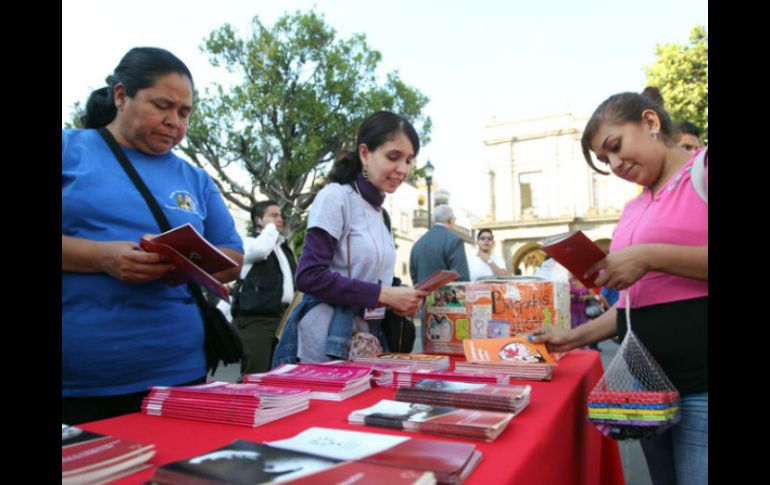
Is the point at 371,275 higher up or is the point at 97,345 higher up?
the point at 371,275

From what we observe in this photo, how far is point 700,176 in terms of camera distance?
1.29 metres

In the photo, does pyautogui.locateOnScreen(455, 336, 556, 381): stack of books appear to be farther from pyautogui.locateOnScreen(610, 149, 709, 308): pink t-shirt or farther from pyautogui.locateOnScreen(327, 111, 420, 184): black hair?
pyautogui.locateOnScreen(327, 111, 420, 184): black hair

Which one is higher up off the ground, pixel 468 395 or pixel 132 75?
pixel 132 75

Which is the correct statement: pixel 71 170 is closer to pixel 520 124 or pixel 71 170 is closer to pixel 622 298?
pixel 622 298

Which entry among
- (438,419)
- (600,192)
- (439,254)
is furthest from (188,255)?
(600,192)

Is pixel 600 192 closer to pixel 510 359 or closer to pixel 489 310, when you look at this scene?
pixel 489 310

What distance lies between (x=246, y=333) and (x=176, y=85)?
2809 millimetres

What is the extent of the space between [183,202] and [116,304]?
1.26 feet

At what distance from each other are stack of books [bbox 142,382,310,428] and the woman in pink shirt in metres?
0.93

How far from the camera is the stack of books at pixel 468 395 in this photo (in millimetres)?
1070

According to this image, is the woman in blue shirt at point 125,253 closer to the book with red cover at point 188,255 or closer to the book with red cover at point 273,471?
the book with red cover at point 188,255

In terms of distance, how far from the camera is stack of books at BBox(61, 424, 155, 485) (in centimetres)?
68
